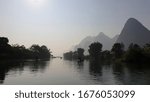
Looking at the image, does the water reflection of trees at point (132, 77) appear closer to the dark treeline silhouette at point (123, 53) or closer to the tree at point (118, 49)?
the dark treeline silhouette at point (123, 53)

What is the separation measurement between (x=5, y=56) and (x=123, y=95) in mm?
43220

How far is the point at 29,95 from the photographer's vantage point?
34.2ft

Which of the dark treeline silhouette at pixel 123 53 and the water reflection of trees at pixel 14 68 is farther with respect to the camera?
the dark treeline silhouette at pixel 123 53

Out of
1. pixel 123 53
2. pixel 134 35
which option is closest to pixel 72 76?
pixel 123 53

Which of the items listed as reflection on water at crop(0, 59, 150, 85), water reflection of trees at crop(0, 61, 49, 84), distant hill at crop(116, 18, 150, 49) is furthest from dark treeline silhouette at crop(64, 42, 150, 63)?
reflection on water at crop(0, 59, 150, 85)

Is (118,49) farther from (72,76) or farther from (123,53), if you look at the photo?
(72,76)

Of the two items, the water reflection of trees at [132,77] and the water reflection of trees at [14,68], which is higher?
the water reflection of trees at [14,68]

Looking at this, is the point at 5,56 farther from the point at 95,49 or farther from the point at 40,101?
the point at 40,101

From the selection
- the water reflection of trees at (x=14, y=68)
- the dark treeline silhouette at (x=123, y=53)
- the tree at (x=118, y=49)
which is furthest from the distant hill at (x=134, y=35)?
the water reflection of trees at (x=14, y=68)

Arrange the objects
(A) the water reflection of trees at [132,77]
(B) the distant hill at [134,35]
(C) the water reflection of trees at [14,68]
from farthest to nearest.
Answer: (B) the distant hill at [134,35], (C) the water reflection of trees at [14,68], (A) the water reflection of trees at [132,77]

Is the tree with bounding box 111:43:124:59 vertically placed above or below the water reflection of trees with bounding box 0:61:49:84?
above

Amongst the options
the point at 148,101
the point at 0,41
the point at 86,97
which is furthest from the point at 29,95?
Result: the point at 0,41

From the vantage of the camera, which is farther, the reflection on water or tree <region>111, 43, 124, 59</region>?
tree <region>111, 43, 124, 59</region>

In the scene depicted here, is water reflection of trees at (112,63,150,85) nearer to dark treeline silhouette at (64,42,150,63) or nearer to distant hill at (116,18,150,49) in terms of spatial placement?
dark treeline silhouette at (64,42,150,63)
